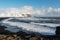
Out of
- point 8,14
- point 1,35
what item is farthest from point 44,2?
point 1,35

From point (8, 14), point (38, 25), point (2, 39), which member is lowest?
point (2, 39)

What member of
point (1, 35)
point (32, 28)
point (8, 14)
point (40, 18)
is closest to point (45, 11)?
point (40, 18)

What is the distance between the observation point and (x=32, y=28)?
157 inches

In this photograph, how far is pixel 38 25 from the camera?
3.99 m

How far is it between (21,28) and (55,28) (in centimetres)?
71

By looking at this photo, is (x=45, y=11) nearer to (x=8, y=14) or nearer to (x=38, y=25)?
(x=38, y=25)

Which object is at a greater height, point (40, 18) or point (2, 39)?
point (40, 18)

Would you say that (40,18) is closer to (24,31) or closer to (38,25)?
(38,25)

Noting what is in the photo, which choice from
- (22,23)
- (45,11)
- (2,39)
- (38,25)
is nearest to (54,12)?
(45,11)

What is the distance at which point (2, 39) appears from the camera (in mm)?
4016

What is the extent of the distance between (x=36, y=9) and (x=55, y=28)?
562 millimetres

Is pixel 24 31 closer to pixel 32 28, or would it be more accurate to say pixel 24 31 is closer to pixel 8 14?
pixel 32 28

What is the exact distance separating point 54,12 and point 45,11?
0.62 feet

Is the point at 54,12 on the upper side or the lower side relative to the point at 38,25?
upper
